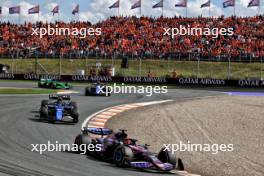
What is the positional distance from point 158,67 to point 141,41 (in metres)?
5.81

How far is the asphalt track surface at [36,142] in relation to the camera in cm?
1019

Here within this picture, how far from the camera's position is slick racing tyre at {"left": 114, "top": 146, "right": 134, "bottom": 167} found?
10.9 metres

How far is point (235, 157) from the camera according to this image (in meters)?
13.0

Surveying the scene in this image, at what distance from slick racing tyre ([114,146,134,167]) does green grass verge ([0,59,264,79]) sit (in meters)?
29.1

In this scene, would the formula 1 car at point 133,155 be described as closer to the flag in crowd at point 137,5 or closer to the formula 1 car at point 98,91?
the formula 1 car at point 98,91

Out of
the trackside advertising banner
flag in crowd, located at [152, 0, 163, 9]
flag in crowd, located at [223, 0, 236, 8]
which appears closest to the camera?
the trackside advertising banner

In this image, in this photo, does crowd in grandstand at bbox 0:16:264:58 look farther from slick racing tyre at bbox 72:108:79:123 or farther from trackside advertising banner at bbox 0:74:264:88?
slick racing tyre at bbox 72:108:79:123

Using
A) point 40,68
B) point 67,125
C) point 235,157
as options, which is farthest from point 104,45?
point 235,157

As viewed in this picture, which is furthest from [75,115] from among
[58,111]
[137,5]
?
[137,5]
